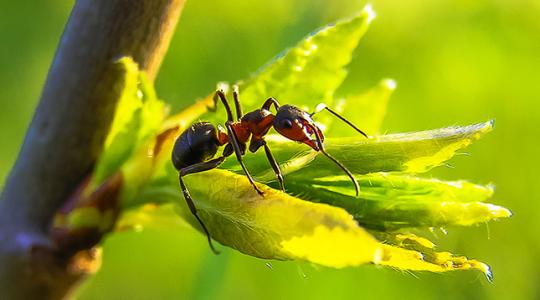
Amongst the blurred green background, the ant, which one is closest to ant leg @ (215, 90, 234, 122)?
the ant

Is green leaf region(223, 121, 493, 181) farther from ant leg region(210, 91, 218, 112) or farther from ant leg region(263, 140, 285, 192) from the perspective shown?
ant leg region(210, 91, 218, 112)

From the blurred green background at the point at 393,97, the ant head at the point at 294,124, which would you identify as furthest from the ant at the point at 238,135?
the blurred green background at the point at 393,97

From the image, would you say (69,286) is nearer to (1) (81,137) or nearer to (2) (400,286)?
(1) (81,137)

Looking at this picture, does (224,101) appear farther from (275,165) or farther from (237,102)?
(275,165)

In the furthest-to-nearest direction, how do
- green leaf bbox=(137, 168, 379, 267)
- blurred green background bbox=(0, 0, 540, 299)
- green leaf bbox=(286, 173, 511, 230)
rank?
blurred green background bbox=(0, 0, 540, 299) < green leaf bbox=(286, 173, 511, 230) < green leaf bbox=(137, 168, 379, 267)

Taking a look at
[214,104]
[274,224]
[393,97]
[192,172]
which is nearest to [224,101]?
[214,104]

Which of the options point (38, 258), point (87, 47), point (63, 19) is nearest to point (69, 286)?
point (38, 258)
